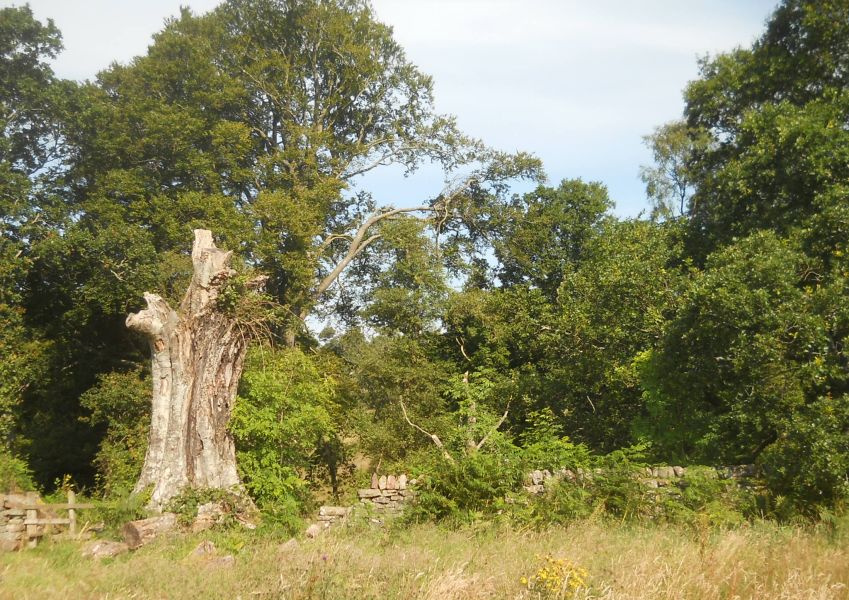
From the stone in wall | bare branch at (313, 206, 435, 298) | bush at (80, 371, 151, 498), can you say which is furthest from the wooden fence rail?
bare branch at (313, 206, 435, 298)

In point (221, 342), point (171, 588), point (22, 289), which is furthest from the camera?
point (22, 289)

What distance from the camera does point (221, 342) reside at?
14422 mm

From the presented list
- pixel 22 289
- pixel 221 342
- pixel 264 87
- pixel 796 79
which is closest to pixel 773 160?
pixel 796 79

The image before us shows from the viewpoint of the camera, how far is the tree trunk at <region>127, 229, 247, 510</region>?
13391 millimetres

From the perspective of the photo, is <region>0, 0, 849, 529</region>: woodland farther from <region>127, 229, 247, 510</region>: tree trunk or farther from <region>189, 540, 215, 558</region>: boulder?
<region>189, 540, 215, 558</region>: boulder

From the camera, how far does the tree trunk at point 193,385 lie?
13391 millimetres

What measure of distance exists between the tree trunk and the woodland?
2.3 inches

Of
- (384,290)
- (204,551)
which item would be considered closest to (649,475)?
(204,551)

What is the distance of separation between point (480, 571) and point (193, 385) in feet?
31.6

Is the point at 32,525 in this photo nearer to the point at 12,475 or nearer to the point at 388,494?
the point at 12,475

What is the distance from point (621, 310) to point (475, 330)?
5620 millimetres

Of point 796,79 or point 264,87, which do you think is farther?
point 264,87

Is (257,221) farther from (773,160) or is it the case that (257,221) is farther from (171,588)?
(171,588)

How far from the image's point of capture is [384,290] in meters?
20.0
